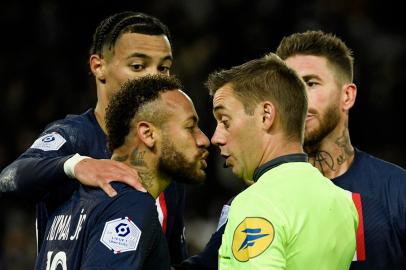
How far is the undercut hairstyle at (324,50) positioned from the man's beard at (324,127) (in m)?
0.19

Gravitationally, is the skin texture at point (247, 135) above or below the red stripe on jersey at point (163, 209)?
above

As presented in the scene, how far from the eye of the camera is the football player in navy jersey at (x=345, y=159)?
13.4ft

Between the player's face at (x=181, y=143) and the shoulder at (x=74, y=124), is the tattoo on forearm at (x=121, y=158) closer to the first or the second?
the player's face at (x=181, y=143)

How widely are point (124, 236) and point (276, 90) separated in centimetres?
83

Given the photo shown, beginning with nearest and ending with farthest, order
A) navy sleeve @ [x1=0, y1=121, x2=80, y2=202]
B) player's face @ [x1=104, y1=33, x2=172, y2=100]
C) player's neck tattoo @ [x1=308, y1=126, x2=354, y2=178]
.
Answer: navy sleeve @ [x1=0, y1=121, x2=80, y2=202]
player's neck tattoo @ [x1=308, y1=126, x2=354, y2=178]
player's face @ [x1=104, y1=33, x2=172, y2=100]

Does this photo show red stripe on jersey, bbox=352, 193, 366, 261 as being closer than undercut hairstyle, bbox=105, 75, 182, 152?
No

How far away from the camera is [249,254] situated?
3037mm

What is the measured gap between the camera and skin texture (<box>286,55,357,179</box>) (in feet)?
14.0

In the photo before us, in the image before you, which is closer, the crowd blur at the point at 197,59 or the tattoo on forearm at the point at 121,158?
the tattoo on forearm at the point at 121,158

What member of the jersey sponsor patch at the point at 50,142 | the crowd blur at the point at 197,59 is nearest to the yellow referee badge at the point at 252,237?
the jersey sponsor patch at the point at 50,142

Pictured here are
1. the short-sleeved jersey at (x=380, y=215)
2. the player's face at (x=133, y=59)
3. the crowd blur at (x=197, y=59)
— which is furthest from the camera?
the crowd blur at (x=197, y=59)

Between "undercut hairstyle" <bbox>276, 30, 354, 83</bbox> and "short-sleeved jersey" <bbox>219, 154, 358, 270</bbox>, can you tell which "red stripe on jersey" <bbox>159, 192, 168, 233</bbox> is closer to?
"undercut hairstyle" <bbox>276, 30, 354, 83</bbox>

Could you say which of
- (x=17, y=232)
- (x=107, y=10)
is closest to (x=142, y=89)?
(x=17, y=232)

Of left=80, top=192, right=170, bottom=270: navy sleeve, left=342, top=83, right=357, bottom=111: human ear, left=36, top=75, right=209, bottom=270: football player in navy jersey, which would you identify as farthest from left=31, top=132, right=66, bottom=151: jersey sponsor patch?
left=342, top=83, right=357, bottom=111: human ear
